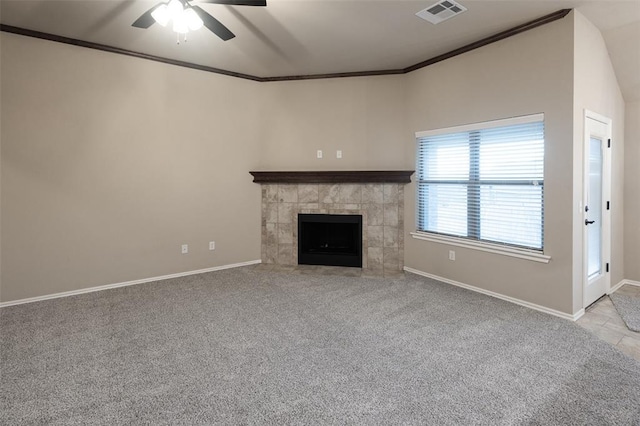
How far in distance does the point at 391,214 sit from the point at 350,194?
668mm

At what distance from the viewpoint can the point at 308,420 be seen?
1.75 metres

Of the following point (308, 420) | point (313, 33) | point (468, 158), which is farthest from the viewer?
point (468, 158)

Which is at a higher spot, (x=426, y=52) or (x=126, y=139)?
(x=426, y=52)

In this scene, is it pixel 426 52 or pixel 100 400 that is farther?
pixel 426 52

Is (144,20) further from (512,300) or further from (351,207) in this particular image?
(512,300)

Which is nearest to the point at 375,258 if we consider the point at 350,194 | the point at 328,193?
the point at 350,194

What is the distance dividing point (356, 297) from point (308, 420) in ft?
6.38

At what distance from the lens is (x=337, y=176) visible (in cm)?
479

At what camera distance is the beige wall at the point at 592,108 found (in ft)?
9.98

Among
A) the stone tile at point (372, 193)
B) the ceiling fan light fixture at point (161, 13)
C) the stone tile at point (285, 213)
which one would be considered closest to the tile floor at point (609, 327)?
the stone tile at point (372, 193)

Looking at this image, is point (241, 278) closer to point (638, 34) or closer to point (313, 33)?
point (313, 33)

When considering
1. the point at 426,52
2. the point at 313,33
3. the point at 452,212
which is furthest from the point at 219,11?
the point at 452,212

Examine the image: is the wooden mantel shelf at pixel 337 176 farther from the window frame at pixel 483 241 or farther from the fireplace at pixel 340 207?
the window frame at pixel 483 241

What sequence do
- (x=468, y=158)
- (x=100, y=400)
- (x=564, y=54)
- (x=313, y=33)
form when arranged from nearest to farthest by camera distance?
(x=100, y=400)
(x=564, y=54)
(x=313, y=33)
(x=468, y=158)
